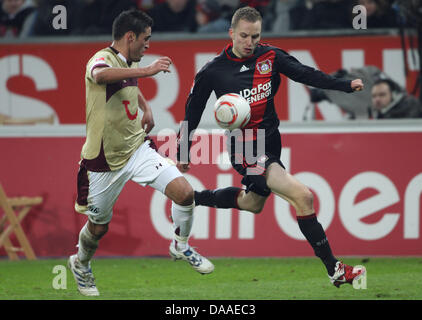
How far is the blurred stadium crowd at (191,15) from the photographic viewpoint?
10625mm

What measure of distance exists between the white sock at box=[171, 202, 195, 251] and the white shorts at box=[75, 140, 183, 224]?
10.2 inches

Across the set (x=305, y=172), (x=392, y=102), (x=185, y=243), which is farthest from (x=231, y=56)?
(x=392, y=102)

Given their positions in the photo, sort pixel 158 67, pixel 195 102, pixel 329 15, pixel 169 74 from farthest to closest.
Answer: pixel 169 74, pixel 329 15, pixel 195 102, pixel 158 67

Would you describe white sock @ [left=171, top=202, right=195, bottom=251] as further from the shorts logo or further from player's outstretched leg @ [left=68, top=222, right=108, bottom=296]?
the shorts logo

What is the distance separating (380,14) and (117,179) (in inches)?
210

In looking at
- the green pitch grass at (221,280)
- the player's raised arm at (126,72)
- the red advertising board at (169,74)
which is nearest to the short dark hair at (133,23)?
the player's raised arm at (126,72)

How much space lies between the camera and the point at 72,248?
9.20 m

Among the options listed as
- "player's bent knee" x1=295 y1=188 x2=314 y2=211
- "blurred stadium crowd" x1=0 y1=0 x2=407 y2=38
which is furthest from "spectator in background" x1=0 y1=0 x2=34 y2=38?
"player's bent knee" x1=295 y1=188 x2=314 y2=211

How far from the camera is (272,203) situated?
8.96 m

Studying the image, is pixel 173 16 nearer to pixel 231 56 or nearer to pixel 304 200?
pixel 231 56

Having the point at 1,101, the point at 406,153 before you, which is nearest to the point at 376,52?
the point at 406,153

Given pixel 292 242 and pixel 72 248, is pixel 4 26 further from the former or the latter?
pixel 292 242
